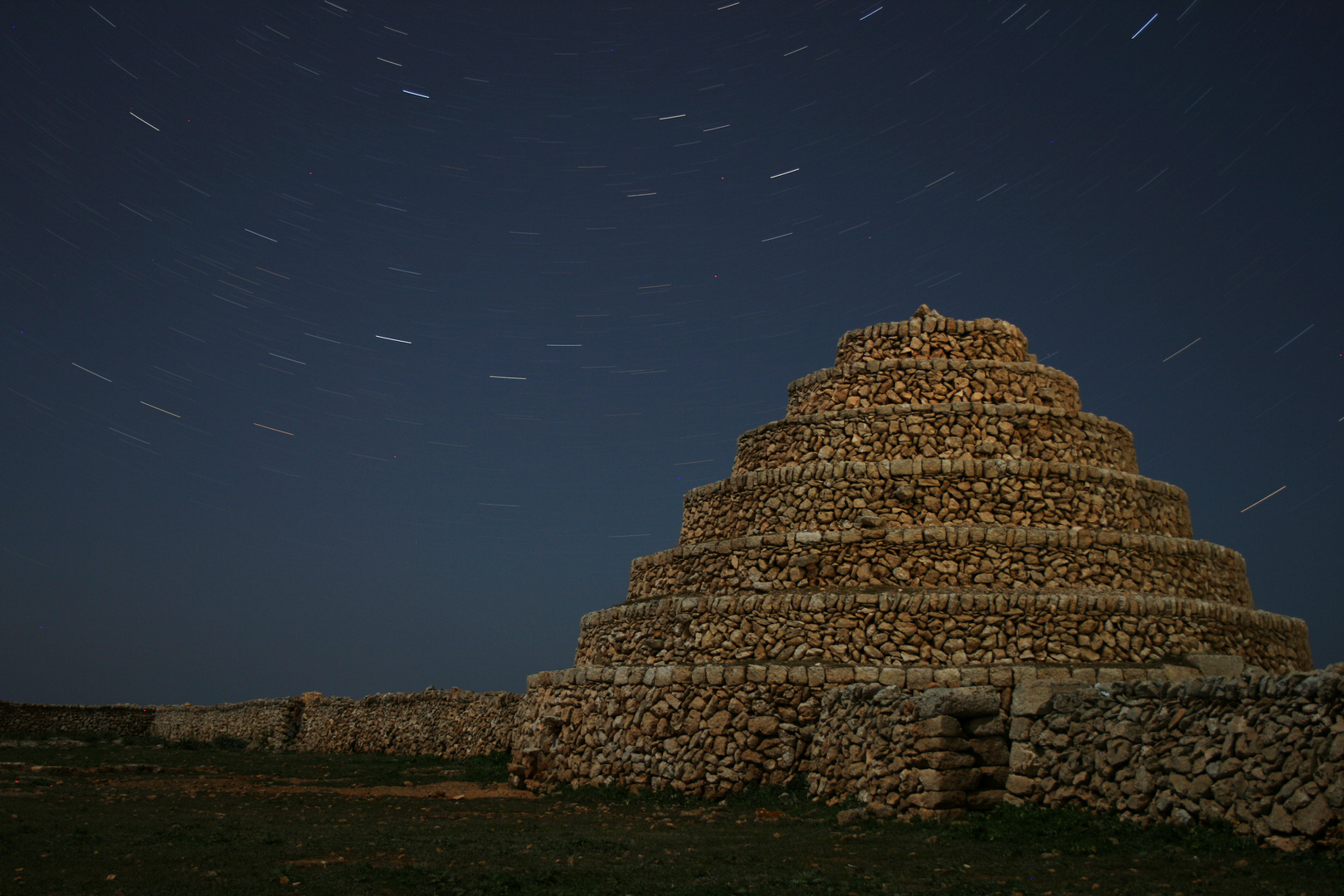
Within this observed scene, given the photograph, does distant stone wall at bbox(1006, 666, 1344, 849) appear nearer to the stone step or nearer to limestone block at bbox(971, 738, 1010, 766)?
limestone block at bbox(971, 738, 1010, 766)

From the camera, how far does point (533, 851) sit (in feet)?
31.2

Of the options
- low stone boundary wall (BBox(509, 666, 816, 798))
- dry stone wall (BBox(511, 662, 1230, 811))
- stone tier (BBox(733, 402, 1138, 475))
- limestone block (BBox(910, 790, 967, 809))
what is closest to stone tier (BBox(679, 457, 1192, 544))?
stone tier (BBox(733, 402, 1138, 475))

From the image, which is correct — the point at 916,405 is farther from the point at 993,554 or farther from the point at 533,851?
the point at 533,851

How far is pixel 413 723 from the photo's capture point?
112ft

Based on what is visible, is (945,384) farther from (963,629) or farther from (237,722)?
(237,722)

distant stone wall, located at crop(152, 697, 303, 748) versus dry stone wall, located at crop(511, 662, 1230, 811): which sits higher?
dry stone wall, located at crop(511, 662, 1230, 811)

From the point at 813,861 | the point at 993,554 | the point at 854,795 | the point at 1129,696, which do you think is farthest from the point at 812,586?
the point at 813,861

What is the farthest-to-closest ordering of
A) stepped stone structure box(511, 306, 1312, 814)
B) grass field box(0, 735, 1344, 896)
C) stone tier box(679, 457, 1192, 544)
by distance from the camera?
Result: stone tier box(679, 457, 1192, 544) < stepped stone structure box(511, 306, 1312, 814) < grass field box(0, 735, 1344, 896)

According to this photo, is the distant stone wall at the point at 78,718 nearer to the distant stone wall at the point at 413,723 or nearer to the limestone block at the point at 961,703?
the distant stone wall at the point at 413,723

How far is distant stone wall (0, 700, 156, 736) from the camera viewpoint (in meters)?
48.5

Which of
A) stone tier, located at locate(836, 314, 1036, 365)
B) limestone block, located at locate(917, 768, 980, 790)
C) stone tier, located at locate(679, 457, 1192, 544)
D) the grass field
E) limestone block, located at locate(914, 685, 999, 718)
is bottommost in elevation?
the grass field

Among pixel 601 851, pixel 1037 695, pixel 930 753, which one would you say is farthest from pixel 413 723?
pixel 1037 695

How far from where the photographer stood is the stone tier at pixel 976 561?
15781mm

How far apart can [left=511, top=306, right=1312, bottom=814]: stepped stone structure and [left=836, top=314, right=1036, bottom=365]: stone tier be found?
53 mm
